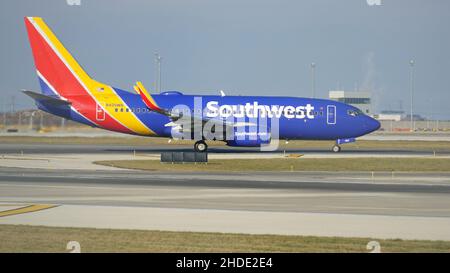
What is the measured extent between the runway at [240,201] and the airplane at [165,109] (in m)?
15.1

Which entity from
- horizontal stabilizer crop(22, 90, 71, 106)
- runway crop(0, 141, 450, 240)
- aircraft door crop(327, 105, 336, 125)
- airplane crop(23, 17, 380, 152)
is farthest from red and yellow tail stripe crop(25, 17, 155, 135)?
runway crop(0, 141, 450, 240)

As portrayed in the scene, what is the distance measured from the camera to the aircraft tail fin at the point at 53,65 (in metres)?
58.0

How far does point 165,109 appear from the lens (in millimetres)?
56594

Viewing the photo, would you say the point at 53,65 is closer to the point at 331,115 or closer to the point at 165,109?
the point at 165,109

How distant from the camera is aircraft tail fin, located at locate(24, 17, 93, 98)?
190 feet

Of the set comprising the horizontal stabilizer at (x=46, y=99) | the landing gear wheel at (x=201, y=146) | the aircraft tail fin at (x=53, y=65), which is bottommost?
the landing gear wheel at (x=201, y=146)

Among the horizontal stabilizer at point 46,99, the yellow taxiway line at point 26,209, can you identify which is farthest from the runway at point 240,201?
the horizontal stabilizer at point 46,99

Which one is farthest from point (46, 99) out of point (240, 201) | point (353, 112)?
point (240, 201)

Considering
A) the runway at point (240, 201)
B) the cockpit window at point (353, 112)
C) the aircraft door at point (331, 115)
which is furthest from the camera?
the cockpit window at point (353, 112)

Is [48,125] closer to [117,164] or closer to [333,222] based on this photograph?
[117,164]

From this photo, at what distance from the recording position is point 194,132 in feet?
184

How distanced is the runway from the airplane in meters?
15.1

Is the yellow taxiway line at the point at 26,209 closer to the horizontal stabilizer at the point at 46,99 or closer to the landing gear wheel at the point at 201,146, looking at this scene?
the landing gear wheel at the point at 201,146

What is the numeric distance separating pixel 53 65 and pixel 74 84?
2289 mm
